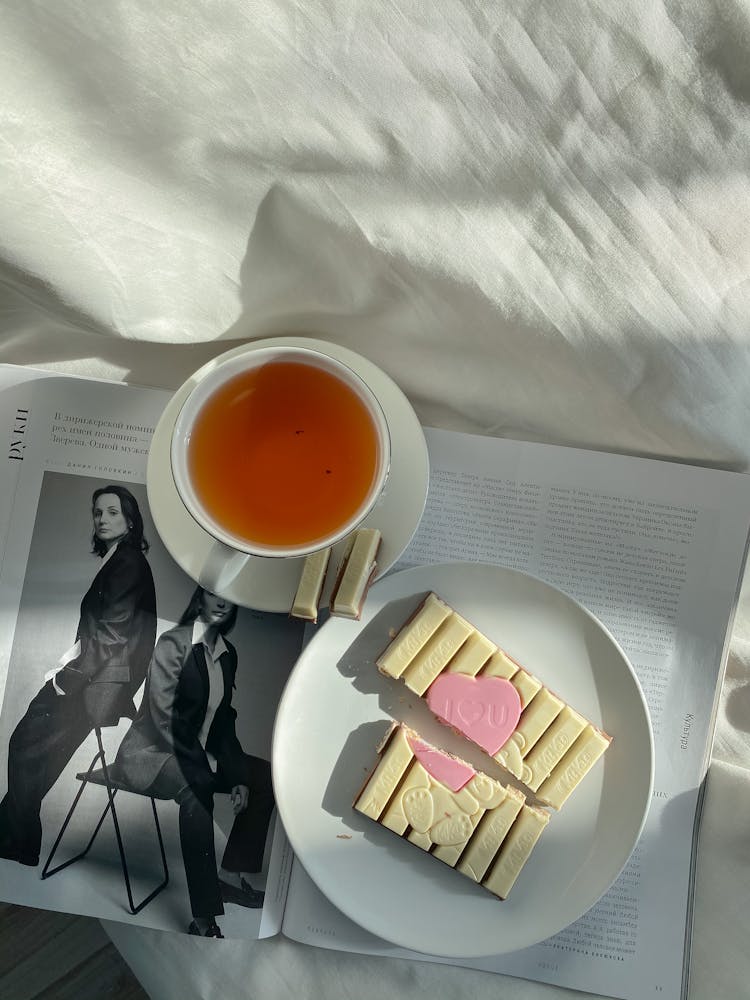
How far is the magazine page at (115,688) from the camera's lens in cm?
72

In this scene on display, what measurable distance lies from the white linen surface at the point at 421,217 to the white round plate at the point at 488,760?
95 millimetres

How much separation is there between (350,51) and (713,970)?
84 centimetres

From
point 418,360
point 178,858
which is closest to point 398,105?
point 418,360

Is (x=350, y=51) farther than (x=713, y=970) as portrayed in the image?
No

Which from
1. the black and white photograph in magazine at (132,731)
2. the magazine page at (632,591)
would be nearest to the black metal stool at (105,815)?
the black and white photograph in magazine at (132,731)

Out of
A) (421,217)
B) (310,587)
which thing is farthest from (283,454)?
(421,217)

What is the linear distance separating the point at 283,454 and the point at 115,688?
29cm

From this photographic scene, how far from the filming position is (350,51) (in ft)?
1.90

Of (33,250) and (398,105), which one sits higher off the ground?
(398,105)

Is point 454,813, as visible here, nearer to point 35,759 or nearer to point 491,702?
point 491,702

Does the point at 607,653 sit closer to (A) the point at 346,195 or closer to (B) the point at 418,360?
(B) the point at 418,360

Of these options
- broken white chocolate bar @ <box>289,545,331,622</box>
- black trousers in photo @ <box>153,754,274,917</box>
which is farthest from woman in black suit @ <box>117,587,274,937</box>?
broken white chocolate bar @ <box>289,545,331,622</box>

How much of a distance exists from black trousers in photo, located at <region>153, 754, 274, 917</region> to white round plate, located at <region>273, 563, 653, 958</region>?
0.06 metres

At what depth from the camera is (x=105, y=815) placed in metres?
0.73
